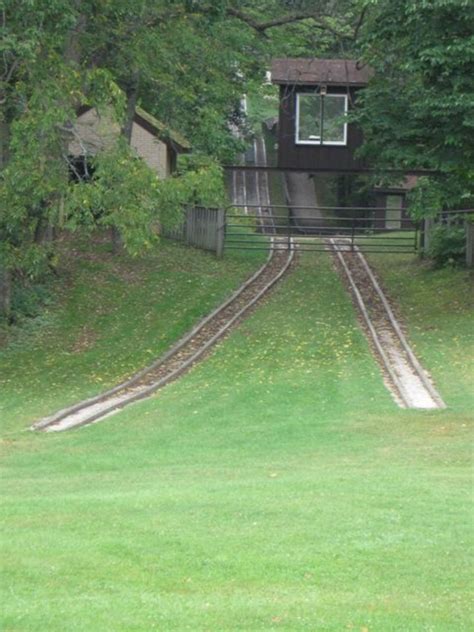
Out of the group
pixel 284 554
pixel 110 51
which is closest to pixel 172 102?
pixel 110 51

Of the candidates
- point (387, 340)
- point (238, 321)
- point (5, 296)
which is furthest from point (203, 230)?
point (387, 340)

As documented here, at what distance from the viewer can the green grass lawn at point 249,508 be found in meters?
7.85

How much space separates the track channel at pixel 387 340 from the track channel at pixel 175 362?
2.71 meters

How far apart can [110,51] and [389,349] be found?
10.4 meters

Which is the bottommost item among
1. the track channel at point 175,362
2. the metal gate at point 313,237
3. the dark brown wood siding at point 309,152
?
the track channel at point 175,362

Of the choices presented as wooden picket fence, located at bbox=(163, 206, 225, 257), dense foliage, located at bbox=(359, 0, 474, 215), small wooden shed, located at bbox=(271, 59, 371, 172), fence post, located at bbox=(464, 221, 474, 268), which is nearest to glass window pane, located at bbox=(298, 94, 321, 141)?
small wooden shed, located at bbox=(271, 59, 371, 172)

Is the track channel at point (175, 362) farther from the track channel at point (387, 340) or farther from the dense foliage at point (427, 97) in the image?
the dense foliage at point (427, 97)

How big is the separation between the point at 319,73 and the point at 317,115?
170 centimetres

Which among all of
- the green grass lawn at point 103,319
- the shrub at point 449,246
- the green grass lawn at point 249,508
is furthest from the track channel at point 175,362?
the shrub at point 449,246

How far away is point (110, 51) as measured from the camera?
27.0m

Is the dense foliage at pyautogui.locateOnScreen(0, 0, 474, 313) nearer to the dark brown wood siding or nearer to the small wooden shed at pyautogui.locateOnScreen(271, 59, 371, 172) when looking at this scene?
the small wooden shed at pyautogui.locateOnScreen(271, 59, 371, 172)

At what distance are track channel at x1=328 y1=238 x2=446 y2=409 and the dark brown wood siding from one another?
6.82 metres

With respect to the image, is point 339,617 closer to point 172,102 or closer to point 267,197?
point 172,102

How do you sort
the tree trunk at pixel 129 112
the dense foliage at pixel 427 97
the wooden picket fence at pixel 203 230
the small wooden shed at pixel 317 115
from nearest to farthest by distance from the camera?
the dense foliage at pixel 427 97
the tree trunk at pixel 129 112
the wooden picket fence at pixel 203 230
the small wooden shed at pixel 317 115
